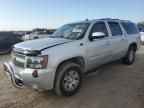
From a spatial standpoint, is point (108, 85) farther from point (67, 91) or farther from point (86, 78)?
point (67, 91)

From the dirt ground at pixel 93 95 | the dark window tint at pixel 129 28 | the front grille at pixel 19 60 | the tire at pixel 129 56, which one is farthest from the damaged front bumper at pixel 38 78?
the tire at pixel 129 56

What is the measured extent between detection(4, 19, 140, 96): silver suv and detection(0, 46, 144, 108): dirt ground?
30 cm

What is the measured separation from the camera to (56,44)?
4.10 metres

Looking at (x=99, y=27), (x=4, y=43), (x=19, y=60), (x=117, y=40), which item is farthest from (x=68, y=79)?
(x=4, y=43)

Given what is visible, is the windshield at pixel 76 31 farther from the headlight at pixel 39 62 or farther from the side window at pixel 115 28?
the headlight at pixel 39 62

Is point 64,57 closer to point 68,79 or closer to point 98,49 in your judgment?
point 68,79

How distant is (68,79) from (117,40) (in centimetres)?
257

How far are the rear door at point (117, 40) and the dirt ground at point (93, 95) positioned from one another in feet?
2.74

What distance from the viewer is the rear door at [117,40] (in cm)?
582

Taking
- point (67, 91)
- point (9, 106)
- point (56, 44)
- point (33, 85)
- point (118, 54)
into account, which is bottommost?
point (9, 106)

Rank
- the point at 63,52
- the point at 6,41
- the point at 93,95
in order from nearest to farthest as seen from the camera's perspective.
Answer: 1. the point at 63,52
2. the point at 93,95
3. the point at 6,41

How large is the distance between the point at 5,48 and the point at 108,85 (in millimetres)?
8915

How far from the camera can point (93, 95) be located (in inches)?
173

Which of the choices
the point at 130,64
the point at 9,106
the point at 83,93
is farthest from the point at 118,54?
the point at 9,106
